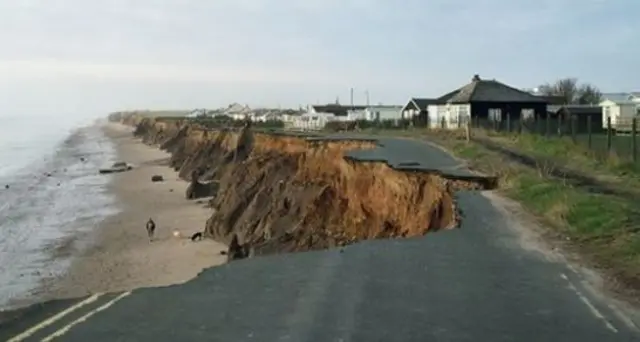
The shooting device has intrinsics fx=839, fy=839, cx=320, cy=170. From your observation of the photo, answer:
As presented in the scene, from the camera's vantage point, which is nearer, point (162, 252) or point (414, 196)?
point (414, 196)

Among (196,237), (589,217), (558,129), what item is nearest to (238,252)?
(196,237)

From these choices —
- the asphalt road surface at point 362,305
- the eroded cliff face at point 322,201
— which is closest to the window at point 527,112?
the eroded cliff face at point 322,201

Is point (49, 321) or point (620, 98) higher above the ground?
point (620, 98)

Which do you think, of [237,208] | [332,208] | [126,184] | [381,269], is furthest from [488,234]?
[126,184]

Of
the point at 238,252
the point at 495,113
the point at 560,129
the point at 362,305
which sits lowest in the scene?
the point at 238,252

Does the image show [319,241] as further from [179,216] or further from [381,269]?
[179,216]

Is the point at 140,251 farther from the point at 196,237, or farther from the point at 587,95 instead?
the point at 587,95
